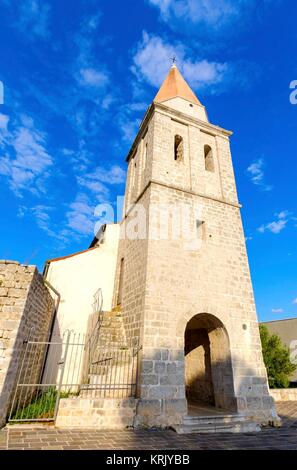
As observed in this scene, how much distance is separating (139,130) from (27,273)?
866 centimetres

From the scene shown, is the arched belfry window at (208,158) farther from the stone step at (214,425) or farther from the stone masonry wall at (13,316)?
the stone step at (214,425)

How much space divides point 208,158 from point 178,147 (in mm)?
1426

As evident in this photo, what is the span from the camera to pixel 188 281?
7484 millimetres

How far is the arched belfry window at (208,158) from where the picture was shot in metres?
10.8

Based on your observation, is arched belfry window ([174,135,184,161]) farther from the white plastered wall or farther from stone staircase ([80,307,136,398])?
stone staircase ([80,307,136,398])

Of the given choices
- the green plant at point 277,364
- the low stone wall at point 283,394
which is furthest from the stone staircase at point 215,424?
the green plant at point 277,364

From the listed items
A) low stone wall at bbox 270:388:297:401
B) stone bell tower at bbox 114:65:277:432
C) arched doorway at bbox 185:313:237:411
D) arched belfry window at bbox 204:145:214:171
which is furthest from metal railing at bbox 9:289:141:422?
arched belfry window at bbox 204:145:214:171

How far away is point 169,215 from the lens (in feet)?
27.4

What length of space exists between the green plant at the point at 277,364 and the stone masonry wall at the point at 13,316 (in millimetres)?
13450

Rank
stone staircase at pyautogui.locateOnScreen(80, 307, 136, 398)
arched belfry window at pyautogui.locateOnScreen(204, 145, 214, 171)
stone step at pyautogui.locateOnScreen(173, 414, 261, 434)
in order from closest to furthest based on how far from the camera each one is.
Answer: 1. stone step at pyautogui.locateOnScreen(173, 414, 261, 434)
2. stone staircase at pyautogui.locateOnScreen(80, 307, 136, 398)
3. arched belfry window at pyautogui.locateOnScreen(204, 145, 214, 171)

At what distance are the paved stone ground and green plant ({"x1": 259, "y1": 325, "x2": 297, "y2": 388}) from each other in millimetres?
10590

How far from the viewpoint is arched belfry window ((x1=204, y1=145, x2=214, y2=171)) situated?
10750 mm

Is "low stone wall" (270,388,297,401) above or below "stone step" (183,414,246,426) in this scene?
above
